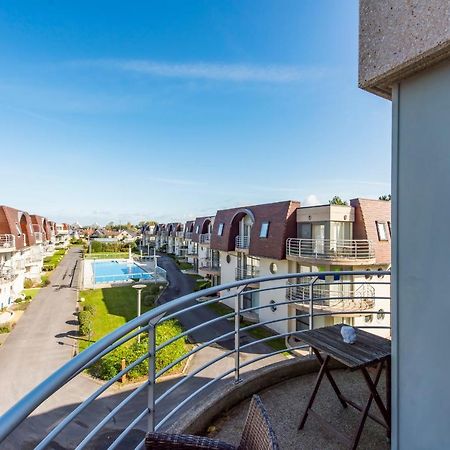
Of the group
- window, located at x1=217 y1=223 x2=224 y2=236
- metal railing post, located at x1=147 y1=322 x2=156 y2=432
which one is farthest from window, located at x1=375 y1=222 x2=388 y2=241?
metal railing post, located at x1=147 y1=322 x2=156 y2=432

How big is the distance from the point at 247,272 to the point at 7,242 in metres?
15.2

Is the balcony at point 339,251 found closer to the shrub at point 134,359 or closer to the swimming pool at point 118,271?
the shrub at point 134,359

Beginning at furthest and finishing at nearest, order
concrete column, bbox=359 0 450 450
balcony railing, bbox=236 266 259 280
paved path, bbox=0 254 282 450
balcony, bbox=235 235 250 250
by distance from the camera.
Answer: balcony, bbox=235 235 250 250 → balcony railing, bbox=236 266 259 280 → paved path, bbox=0 254 282 450 → concrete column, bbox=359 0 450 450

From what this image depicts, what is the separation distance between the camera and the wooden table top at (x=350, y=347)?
200cm

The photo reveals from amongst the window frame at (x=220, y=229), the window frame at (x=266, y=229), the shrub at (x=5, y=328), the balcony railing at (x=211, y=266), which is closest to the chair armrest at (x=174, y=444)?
the window frame at (x=266, y=229)

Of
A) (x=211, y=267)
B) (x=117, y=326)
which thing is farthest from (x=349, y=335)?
(x=211, y=267)

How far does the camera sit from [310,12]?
16.7ft

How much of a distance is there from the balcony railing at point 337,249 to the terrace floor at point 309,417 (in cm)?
960

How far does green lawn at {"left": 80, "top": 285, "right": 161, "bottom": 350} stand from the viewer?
→ 15.1 meters

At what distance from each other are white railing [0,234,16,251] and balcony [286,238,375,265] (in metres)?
17.5

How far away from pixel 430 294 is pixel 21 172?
20.9 metres

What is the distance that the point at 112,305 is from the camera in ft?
61.9

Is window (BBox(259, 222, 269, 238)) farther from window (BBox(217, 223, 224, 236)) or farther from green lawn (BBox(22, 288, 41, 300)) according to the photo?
→ green lawn (BBox(22, 288, 41, 300))

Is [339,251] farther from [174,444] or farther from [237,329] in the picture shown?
[174,444]
